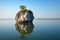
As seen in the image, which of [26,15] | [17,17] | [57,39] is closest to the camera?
[57,39]

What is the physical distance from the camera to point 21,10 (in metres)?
36.7

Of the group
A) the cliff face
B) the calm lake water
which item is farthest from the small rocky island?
the calm lake water

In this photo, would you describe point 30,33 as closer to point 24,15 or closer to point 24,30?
point 24,30

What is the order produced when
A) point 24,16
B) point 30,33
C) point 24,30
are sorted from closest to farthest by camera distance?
point 30,33
point 24,30
point 24,16

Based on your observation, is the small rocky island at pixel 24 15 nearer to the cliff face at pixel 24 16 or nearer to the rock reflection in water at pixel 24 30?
the cliff face at pixel 24 16

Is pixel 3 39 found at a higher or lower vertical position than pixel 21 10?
lower

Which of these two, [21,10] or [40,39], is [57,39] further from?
[21,10]

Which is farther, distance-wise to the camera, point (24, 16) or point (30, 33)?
point (24, 16)

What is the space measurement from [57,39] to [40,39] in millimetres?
1268

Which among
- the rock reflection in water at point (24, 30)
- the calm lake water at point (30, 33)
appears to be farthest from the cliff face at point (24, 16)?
the calm lake water at point (30, 33)

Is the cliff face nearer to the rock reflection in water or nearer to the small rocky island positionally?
the small rocky island

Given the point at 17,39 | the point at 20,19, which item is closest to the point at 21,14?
the point at 20,19

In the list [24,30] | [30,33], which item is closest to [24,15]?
[24,30]

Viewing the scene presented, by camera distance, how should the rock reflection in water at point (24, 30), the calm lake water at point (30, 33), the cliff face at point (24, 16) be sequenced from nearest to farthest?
the calm lake water at point (30, 33), the rock reflection in water at point (24, 30), the cliff face at point (24, 16)
